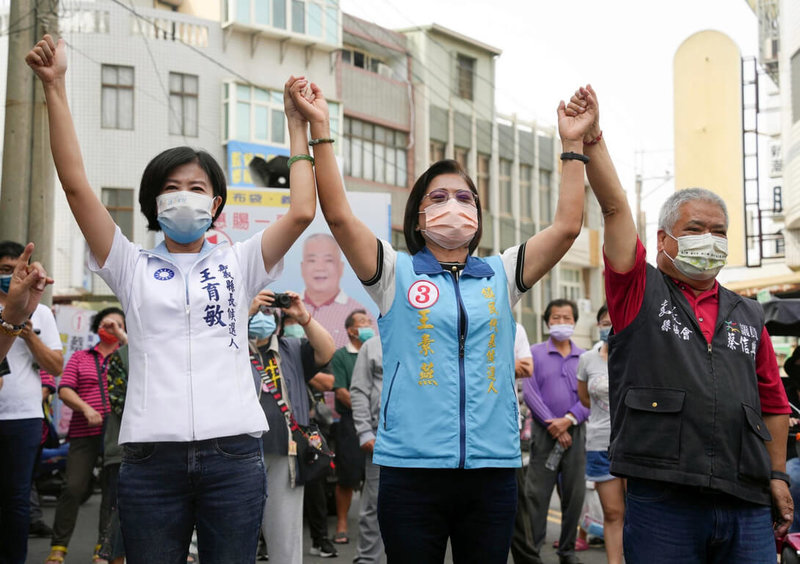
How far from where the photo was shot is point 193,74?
2777 centimetres

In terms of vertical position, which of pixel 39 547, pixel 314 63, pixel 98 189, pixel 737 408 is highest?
pixel 314 63

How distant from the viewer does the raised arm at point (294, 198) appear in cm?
368

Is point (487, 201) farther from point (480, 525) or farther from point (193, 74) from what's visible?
point (480, 525)

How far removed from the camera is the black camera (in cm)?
497

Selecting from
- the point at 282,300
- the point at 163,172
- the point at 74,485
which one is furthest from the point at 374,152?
the point at 163,172

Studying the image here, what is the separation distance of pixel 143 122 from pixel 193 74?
7.06 feet

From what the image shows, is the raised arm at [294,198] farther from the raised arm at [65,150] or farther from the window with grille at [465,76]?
the window with grille at [465,76]

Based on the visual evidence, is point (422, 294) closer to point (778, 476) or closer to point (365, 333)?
point (778, 476)

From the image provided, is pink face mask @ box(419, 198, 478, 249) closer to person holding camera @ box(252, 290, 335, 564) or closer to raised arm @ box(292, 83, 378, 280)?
raised arm @ box(292, 83, 378, 280)

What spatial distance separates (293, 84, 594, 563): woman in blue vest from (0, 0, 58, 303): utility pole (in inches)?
294

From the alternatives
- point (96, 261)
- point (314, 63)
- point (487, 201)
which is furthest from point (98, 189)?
point (96, 261)

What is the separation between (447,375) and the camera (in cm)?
362

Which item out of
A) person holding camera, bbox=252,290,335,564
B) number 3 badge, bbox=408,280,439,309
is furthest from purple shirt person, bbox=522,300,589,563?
number 3 badge, bbox=408,280,439,309

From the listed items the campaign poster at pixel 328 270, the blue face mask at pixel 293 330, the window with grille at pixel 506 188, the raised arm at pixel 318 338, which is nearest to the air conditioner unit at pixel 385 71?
the window with grille at pixel 506 188
